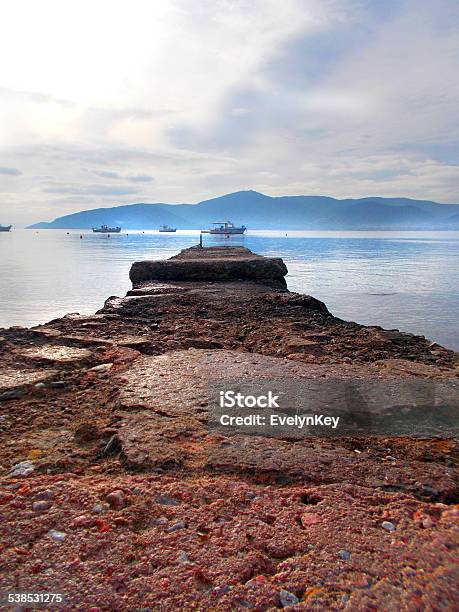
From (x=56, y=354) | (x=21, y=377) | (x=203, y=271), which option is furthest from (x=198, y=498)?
(x=203, y=271)

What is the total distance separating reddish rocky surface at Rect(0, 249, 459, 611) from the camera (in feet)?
3.43

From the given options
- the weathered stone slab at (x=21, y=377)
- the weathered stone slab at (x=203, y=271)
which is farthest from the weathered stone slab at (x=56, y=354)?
the weathered stone slab at (x=203, y=271)

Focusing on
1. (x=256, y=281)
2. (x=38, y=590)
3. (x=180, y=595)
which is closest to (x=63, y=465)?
(x=38, y=590)

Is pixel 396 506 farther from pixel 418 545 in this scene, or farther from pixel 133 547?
pixel 133 547

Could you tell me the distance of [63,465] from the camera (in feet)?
5.20

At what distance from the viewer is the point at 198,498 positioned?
1370mm

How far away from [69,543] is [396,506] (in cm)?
92

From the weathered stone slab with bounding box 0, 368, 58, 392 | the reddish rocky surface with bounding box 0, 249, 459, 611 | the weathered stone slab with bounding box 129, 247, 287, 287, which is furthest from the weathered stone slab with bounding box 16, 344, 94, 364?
the weathered stone slab with bounding box 129, 247, 287, 287

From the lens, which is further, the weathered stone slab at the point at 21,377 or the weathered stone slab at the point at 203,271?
the weathered stone slab at the point at 203,271

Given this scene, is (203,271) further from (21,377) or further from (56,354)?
(21,377)

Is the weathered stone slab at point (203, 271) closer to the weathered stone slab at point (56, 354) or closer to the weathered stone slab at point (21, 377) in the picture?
the weathered stone slab at point (56, 354)

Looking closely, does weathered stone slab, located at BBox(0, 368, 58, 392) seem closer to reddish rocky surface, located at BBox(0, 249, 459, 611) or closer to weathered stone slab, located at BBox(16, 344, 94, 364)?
reddish rocky surface, located at BBox(0, 249, 459, 611)

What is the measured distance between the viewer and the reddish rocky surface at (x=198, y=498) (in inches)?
41.1

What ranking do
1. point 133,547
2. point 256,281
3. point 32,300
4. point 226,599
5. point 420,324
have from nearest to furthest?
point 226,599 < point 133,547 < point 256,281 < point 420,324 < point 32,300
